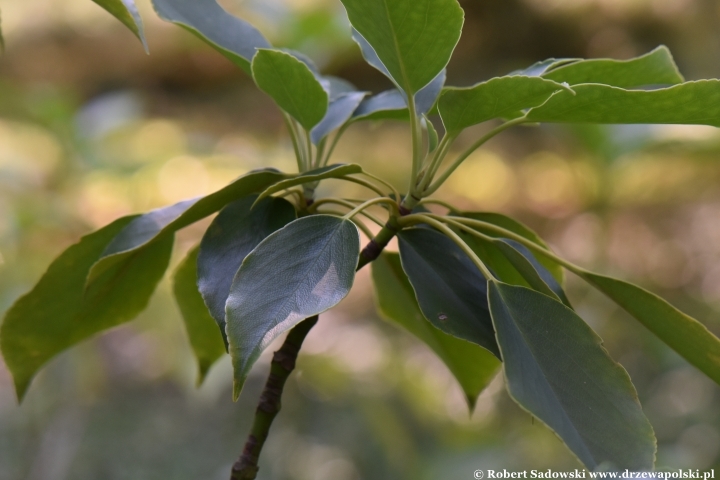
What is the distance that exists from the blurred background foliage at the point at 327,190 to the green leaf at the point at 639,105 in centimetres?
96

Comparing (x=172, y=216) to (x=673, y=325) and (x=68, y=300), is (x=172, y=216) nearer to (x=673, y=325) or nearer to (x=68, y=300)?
(x=68, y=300)

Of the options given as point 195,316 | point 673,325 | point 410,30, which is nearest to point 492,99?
point 410,30

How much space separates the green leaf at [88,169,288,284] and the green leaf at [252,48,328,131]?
0.15 feet

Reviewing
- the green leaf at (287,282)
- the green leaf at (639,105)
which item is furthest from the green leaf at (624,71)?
the green leaf at (287,282)

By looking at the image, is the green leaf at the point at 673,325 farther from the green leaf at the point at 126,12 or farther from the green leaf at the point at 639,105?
the green leaf at the point at 126,12

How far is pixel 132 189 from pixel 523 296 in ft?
4.38

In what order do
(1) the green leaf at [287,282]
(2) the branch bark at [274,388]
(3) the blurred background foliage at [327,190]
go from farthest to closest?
(3) the blurred background foliage at [327,190]
(2) the branch bark at [274,388]
(1) the green leaf at [287,282]

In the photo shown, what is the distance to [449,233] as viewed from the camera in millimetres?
378

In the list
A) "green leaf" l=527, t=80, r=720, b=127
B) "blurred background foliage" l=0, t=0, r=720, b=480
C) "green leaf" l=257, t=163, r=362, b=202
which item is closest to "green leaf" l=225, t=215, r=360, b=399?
"green leaf" l=257, t=163, r=362, b=202

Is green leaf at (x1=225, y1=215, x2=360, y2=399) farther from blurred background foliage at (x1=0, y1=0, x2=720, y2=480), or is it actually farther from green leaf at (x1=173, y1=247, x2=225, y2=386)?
blurred background foliage at (x1=0, y1=0, x2=720, y2=480)

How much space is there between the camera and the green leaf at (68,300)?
1.45 feet

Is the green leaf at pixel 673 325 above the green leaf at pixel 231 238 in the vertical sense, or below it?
below

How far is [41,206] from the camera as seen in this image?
131 cm

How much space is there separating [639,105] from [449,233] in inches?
4.8
